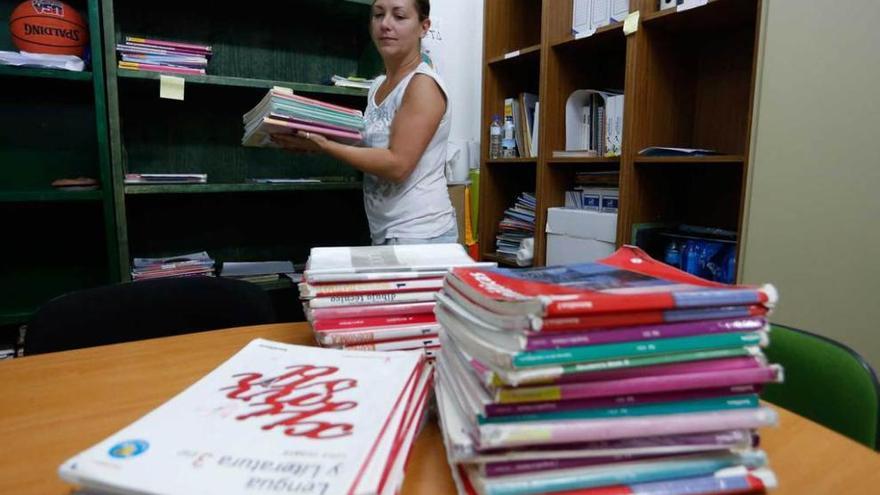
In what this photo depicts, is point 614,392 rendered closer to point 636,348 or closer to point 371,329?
point 636,348

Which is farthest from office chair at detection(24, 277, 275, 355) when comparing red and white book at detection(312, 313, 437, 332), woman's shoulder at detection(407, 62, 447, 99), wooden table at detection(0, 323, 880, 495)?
woman's shoulder at detection(407, 62, 447, 99)

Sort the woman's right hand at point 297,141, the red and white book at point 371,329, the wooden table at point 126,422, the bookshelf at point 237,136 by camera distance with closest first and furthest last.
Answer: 1. the wooden table at point 126,422
2. the red and white book at point 371,329
3. the woman's right hand at point 297,141
4. the bookshelf at point 237,136

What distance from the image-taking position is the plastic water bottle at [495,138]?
103 inches

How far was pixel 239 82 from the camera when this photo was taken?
2.01 metres

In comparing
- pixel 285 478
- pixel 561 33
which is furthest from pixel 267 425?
pixel 561 33

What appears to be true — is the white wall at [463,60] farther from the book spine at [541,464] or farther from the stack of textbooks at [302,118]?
the book spine at [541,464]

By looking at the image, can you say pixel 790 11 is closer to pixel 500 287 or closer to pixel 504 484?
pixel 500 287

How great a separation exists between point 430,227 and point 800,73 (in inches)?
43.9

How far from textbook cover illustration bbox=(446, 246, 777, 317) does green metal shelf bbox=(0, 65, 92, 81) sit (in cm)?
184

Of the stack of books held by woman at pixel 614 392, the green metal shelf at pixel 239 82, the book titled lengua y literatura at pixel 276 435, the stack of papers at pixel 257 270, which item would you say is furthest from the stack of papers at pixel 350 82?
the stack of books held by woman at pixel 614 392

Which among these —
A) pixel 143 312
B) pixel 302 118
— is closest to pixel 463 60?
pixel 302 118

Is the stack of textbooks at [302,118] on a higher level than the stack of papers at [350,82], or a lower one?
lower

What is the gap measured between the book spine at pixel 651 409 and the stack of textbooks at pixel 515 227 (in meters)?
2.10

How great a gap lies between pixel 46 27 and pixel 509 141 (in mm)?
1871
